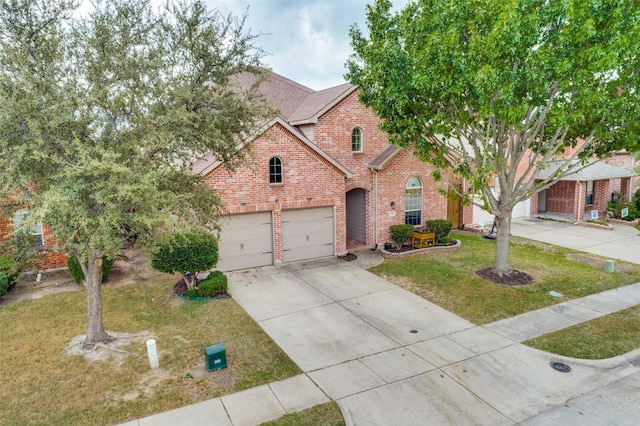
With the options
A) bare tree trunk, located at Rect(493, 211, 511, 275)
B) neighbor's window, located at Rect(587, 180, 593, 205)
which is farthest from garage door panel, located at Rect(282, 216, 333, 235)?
neighbor's window, located at Rect(587, 180, 593, 205)

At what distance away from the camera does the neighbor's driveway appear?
17.7m

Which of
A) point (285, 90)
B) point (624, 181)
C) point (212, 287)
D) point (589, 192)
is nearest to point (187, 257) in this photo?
point (212, 287)

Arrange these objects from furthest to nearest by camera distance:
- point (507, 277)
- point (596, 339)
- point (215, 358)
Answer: point (507, 277)
point (596, 339)
point (215, 358)

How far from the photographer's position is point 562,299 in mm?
12523

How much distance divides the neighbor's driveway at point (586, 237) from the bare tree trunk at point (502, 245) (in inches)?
226

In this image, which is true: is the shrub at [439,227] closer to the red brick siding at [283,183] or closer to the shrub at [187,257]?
the red brick siding at [283,183]

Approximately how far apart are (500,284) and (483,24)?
7.98 metres

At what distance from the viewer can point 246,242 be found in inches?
619

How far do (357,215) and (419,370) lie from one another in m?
11.4

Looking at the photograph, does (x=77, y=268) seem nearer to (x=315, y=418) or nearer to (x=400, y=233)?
(x=315, y=418)

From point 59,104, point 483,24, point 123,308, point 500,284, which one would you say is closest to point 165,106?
point 59,104

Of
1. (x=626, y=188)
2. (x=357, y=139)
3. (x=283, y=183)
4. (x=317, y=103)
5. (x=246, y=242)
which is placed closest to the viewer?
(x=246, y=242)

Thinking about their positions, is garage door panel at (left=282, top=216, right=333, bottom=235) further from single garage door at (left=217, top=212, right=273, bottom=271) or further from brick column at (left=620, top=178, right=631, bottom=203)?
brick column at (left=620, top=178, right=631, bottom=203)

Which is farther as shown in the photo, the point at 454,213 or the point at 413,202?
the point at 454,213
